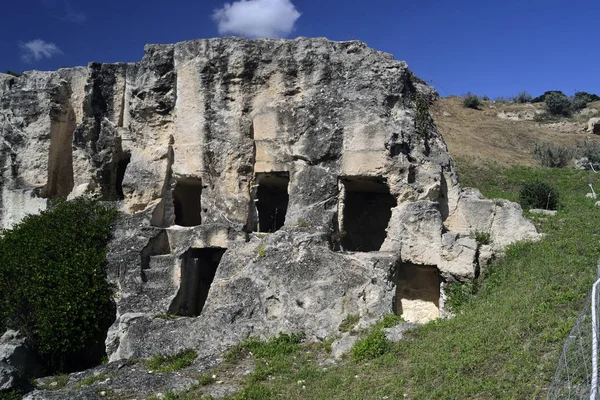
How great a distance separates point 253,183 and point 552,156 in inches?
732

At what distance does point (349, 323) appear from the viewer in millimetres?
9008

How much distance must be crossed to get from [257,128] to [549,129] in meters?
26.7

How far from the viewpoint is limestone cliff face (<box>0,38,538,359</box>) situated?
9602mm

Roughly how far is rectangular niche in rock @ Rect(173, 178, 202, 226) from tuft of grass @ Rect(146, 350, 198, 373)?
508cm

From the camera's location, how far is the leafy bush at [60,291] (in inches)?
412

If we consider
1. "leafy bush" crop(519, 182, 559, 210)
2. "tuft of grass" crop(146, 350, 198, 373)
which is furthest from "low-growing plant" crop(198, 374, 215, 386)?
"leafy bush" crop(519, 182, 559, 210)

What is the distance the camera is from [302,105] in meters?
11.5

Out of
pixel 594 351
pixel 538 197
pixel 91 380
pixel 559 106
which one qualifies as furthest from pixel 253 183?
pixel 559 106

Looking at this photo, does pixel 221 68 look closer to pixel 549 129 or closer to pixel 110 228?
pixel 110 228

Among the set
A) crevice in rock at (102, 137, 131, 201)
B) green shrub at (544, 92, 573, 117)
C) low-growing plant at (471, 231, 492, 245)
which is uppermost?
green shrub at (544, 92, 573, 117)

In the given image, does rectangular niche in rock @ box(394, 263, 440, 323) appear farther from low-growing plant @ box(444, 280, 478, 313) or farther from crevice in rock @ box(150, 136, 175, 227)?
crevice in rock @ box(150, 136, 175, 227)

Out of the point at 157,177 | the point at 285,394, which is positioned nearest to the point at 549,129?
the point at 157,177

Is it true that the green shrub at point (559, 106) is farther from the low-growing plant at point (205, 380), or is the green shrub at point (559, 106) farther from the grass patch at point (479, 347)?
the low-growing plant at point (205, 380)

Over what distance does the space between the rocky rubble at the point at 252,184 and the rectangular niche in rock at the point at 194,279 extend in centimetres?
4
